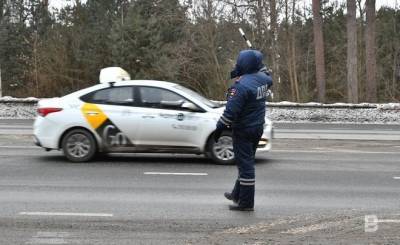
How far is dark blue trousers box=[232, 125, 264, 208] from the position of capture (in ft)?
22.9

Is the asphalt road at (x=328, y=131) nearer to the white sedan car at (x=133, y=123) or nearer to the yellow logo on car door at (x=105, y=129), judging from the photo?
the white sedan car at (x=133, y=123)

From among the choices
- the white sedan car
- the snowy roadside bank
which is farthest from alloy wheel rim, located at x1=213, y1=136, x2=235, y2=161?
the snowy roadside bank

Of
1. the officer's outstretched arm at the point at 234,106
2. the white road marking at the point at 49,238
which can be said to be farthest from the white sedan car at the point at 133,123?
the white road marking at the point at 49,238

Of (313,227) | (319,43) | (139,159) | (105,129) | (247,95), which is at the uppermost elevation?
(319,43)

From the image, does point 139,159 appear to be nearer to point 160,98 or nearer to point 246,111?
point 160,98

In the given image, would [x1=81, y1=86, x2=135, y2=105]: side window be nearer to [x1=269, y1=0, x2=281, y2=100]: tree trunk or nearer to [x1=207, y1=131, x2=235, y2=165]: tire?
[x1=207, y1=131, x2=235, y2=165]: tire

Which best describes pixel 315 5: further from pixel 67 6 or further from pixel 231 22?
pixel 67 6

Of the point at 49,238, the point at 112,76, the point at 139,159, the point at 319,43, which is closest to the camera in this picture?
the point at 49,238

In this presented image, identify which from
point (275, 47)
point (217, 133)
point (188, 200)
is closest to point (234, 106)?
point (217, 133)

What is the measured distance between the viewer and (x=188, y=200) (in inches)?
309

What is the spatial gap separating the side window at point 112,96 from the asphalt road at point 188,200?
113 cm

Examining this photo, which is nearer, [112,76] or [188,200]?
[188,200]

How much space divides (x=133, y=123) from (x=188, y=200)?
11.2 ft

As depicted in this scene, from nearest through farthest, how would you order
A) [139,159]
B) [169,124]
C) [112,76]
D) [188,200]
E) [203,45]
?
Result: [188,200]
[169,124]
[112,76]
[139,159]
[203,45]
